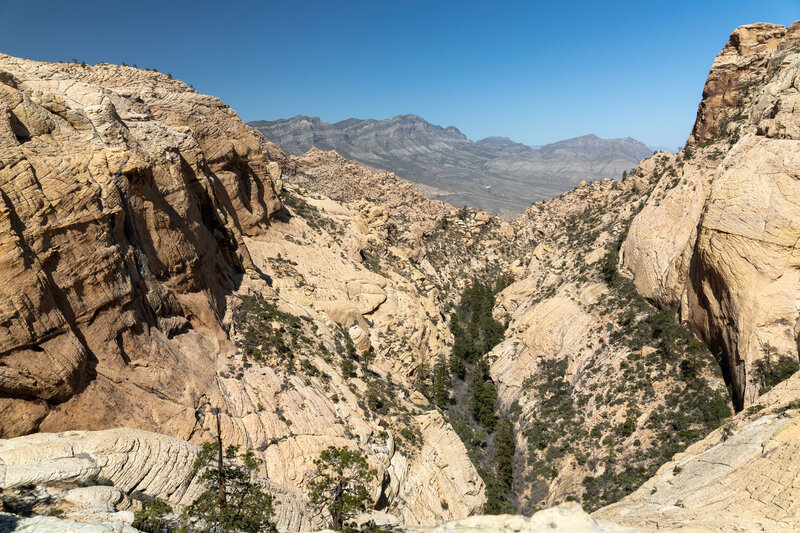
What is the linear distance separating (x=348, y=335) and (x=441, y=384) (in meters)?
14.0

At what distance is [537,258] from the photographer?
79.9 m

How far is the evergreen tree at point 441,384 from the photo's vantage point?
50062 mm

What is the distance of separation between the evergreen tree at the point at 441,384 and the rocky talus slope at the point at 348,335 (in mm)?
1387

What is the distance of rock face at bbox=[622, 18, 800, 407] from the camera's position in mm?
30766

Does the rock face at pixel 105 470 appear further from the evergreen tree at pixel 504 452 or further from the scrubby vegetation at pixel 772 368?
the scrubby vegetation at pixel 772 368

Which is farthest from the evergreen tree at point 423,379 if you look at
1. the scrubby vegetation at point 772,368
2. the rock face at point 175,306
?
the scrubby vegetation at point 772,368

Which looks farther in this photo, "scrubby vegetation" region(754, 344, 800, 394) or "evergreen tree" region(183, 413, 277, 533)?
"scrubby vegetation" region(754, 344, 800, 394)

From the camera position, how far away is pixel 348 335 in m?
43.7

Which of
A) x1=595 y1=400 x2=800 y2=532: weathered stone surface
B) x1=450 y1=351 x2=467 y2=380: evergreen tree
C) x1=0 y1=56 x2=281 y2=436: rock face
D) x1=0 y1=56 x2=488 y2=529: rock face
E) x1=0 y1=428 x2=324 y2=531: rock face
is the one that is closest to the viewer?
x1=0 y1=428 x2=324 y2=531: rock face

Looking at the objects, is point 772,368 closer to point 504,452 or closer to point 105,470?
point 504,452

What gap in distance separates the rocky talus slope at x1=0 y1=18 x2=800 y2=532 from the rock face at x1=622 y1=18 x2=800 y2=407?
0.19 metres

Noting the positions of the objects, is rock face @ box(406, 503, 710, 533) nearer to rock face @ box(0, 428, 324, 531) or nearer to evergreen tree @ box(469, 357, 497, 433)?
rock face @ box(0, 428, 324, 531)

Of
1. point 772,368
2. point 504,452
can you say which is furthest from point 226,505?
point 772,368

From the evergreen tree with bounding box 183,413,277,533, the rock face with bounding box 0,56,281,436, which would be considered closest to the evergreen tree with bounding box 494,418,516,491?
the rock face with bounding box 0,56,281,436
